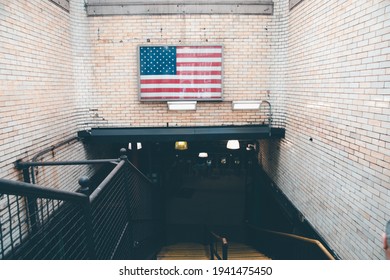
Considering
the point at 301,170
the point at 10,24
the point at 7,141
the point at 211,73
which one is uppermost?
the point at 10,24

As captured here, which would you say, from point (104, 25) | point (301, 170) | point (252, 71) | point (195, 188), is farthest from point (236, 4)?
point (195, 188)

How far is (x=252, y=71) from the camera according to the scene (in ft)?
21.5

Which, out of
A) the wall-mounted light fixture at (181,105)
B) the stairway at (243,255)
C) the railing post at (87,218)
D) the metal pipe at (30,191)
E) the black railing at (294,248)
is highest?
the wall-mounted light fixture at (181,105)

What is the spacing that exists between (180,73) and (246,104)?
172 centimetres

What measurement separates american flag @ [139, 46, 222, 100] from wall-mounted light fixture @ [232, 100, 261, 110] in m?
0.44

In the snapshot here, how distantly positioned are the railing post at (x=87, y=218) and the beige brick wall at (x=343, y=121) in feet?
10.5

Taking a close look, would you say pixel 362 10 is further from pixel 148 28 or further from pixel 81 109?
pixel 81 109

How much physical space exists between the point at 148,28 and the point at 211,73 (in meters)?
1.78

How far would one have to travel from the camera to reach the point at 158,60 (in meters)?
6.38

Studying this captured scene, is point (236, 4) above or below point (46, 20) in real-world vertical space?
above

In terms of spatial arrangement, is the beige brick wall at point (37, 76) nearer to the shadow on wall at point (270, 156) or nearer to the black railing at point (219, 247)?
the black railing at point (219, 247)

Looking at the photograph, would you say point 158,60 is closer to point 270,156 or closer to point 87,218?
point 270,156

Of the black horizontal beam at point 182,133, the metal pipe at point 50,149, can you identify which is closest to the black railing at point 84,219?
the metal pipe at point 50,149

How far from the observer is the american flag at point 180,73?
20.9 feet
